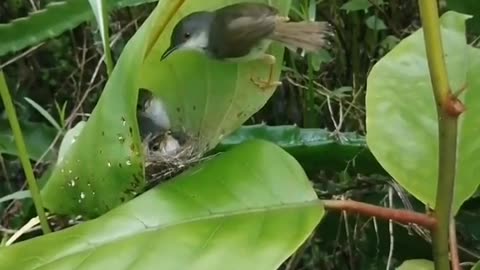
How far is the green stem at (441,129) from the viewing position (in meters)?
0.44

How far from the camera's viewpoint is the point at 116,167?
513 millimetres

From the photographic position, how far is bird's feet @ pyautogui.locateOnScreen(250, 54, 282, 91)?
635mm

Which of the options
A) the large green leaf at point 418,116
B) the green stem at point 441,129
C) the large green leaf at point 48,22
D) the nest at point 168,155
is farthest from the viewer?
the large green leaf at point 48,22

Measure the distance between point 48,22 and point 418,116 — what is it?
567 mm

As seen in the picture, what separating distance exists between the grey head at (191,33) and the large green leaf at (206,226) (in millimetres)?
123

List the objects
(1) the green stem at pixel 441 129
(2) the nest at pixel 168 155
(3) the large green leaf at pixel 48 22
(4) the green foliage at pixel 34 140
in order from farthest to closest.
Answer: (4) the green foliage at pixel 34 140
(3) the large green leaf at pixel 48 22
(2) the nest at pixel 168 155
(1) the green stem at pixel 441 129

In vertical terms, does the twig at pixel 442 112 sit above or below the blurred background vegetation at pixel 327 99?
above

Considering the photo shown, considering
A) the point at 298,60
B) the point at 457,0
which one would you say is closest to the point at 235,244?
the point at 457,0

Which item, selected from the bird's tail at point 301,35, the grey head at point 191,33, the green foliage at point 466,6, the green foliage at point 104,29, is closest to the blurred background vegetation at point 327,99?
the green foliage at point 466,6

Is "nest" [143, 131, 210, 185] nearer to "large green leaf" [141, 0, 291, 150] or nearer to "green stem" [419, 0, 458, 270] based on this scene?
"large green leaf" [141, 0, 291, 150]

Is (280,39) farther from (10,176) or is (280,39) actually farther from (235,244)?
(10,176)

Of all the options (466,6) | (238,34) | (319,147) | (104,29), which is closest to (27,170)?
(104,29)

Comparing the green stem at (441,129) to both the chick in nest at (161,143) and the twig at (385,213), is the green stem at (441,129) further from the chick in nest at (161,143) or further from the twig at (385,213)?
the chick in nest at (161,143)

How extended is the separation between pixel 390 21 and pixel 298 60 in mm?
159
